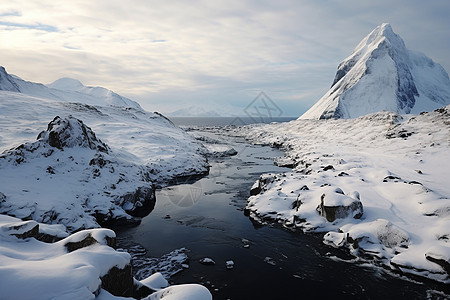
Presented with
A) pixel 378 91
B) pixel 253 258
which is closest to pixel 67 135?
pixel 253 258

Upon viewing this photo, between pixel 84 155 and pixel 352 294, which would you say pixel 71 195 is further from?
pixel 352 294

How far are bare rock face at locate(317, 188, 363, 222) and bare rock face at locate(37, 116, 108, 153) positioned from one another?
21909mm

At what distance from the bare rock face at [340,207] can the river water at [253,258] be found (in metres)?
1.97

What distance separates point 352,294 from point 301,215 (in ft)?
24.9

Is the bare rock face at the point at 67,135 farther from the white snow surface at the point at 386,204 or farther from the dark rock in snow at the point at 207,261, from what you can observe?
the white snow surface at the point at 386,204

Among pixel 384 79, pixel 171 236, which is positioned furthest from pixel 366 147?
pixel 384 79

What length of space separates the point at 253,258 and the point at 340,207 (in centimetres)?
738

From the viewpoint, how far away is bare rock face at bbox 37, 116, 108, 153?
22.4 metres

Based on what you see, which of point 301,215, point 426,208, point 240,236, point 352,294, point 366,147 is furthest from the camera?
point 366,147

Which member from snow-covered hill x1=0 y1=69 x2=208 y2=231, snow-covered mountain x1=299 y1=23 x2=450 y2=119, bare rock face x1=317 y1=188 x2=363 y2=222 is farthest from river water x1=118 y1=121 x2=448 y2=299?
snow-covered mountain x1=299 y1=23 x2=450 y2=119

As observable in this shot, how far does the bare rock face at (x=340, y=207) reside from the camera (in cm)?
1752

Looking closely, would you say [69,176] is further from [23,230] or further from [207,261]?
[207,261]

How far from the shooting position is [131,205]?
863 inches

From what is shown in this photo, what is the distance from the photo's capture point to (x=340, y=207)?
17.7 meters
